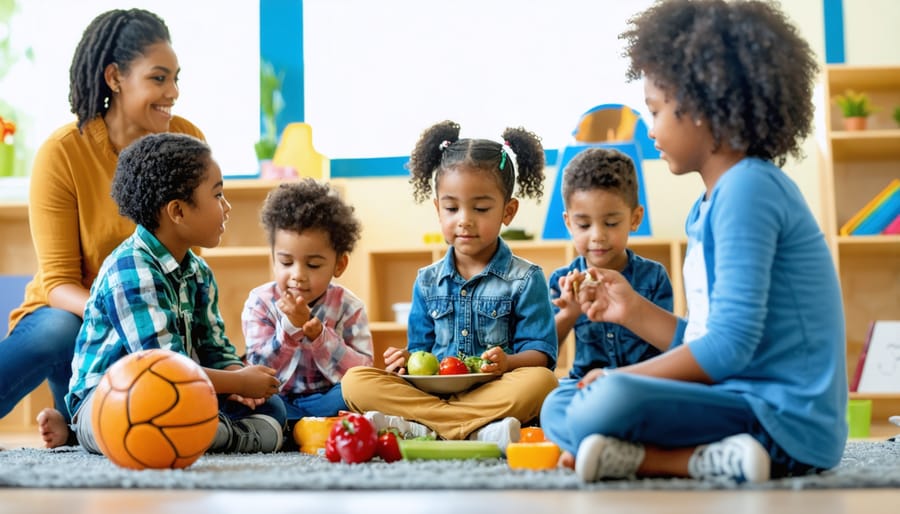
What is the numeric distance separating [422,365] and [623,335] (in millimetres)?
607

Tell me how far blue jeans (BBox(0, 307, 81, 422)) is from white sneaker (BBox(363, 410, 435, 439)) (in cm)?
93

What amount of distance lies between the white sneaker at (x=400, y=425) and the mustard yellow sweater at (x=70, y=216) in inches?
40.4

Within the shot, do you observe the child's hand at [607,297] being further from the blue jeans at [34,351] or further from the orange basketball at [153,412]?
the blue jeans at [34,351]

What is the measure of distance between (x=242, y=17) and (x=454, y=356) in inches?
116

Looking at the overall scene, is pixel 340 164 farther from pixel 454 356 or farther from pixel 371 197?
pixel 454 356

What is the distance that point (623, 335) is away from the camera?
274 cm

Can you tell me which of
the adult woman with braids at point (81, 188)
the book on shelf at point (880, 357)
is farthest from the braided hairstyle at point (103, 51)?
the book on shelf at point (880, 357)

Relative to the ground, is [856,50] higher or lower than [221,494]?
higher

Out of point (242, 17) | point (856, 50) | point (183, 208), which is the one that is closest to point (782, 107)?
point (183, 208)

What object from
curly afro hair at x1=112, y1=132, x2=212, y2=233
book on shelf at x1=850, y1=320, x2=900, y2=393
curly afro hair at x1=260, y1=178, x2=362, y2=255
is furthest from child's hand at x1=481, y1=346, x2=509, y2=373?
book on shelf at x1=850, y1=320, x2=900, y2=393

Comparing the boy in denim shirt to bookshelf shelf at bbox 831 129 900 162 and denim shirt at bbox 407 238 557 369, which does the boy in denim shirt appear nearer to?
denim shirt at bbox 407 238 557 369

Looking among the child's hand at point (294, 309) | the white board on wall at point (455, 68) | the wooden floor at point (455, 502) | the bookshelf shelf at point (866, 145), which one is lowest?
the wooden floor at point (455, 502)

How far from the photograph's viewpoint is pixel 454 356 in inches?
105

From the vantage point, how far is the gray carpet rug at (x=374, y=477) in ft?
5.12
